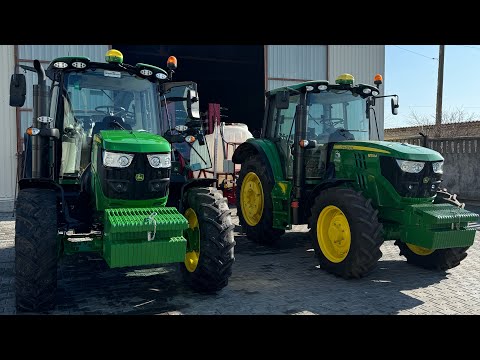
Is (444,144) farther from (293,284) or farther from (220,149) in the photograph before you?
(293,284)

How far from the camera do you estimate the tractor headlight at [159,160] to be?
15.0 ft

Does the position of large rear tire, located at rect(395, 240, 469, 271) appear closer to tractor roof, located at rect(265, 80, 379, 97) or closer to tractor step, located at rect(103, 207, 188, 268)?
tractor roof, located at rect(265, 80, 379, 97)

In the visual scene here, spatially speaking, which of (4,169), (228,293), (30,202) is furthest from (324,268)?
(4,169)

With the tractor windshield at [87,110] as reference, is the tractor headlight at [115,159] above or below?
below

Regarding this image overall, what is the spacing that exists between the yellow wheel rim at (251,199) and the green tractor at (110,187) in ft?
7.61

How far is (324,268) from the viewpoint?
19.0ft

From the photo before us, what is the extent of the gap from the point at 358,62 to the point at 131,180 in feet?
39.6

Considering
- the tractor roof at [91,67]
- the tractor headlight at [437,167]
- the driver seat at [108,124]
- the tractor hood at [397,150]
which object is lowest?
the tractor headlight at [437,167]

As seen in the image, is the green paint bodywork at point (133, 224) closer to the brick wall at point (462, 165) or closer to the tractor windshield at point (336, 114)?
the tractor windshield at point (336, 114)

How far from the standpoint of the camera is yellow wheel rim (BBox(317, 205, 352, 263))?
18.3 ft

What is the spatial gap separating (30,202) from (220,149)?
729 centimetres

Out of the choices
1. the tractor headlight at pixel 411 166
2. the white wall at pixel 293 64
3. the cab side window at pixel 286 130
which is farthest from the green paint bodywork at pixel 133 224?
the white wall at pixel 293 64

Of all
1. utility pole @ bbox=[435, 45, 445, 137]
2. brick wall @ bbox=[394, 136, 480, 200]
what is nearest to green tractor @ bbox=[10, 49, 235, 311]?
brick wall @ bbox=[394, 136, 480, 200]

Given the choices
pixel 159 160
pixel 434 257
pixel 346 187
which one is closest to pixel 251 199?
pixel 346 187
